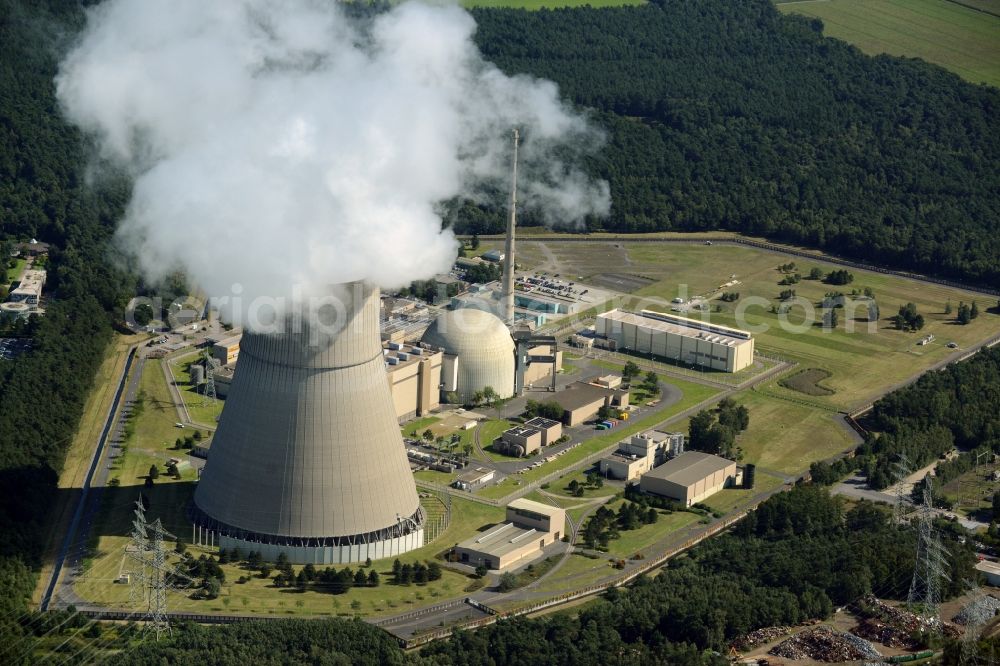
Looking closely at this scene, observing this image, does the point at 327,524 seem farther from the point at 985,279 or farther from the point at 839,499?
the point at 985,279

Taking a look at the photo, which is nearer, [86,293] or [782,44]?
[86,293]

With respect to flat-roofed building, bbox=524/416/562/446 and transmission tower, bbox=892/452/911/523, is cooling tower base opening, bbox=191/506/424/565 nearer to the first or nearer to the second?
flat-roofed building, bbox=524/416/562/446

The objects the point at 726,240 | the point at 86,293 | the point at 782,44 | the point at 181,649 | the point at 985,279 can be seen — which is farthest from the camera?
the point at 782,44

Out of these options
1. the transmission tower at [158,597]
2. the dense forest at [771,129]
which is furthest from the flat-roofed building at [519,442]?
the dense forest at [771,129]

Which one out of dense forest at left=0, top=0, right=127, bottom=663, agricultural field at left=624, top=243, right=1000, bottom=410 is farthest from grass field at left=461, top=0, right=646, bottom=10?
agricultural field at left=624, top=243, right=1000, bottom=410

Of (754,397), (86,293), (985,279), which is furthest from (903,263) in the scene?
(86,293)

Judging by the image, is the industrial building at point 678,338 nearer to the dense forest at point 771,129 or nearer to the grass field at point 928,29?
the dense forest at point 771,129

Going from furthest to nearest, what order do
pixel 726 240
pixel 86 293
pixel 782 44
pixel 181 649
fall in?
1. pixel 782 44
2. pixel 726 240
3. pixel 86 293
4. pixel 181 649

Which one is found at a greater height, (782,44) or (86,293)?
(782,44)
